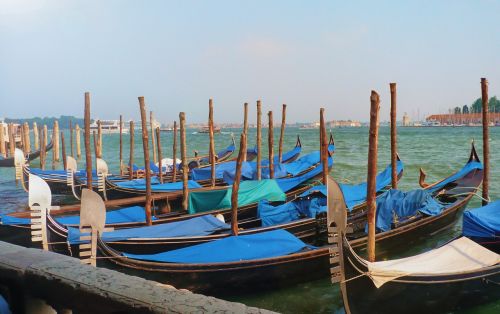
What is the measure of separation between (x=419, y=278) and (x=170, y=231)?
3.55 m

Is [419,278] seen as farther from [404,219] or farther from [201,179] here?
[201,179]

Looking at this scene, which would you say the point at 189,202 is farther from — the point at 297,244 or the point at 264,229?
the point at 297,244

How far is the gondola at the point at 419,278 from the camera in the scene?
393 centimetres

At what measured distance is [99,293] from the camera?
147cm

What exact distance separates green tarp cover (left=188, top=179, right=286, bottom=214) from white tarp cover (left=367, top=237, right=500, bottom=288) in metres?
4.46

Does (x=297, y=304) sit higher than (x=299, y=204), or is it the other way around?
(x=299, y=204)

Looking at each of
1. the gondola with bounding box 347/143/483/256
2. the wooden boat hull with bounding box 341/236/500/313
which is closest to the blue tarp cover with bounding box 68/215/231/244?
the gondola with bounding box 347/143/483/256

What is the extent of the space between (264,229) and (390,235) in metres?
1.89

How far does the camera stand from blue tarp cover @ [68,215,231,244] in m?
5.93

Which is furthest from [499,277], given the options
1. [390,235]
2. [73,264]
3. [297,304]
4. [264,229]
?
[73,264]

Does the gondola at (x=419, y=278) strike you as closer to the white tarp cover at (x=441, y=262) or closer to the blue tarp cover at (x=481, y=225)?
the white tarp cover at (x=441, y=262)

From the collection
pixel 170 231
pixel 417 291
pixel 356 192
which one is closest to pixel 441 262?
pixel 417 291

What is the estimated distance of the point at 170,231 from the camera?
21.0 feet

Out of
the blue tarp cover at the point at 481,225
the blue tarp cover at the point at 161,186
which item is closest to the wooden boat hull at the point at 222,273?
the blue tarp cover at the point at 481,225
